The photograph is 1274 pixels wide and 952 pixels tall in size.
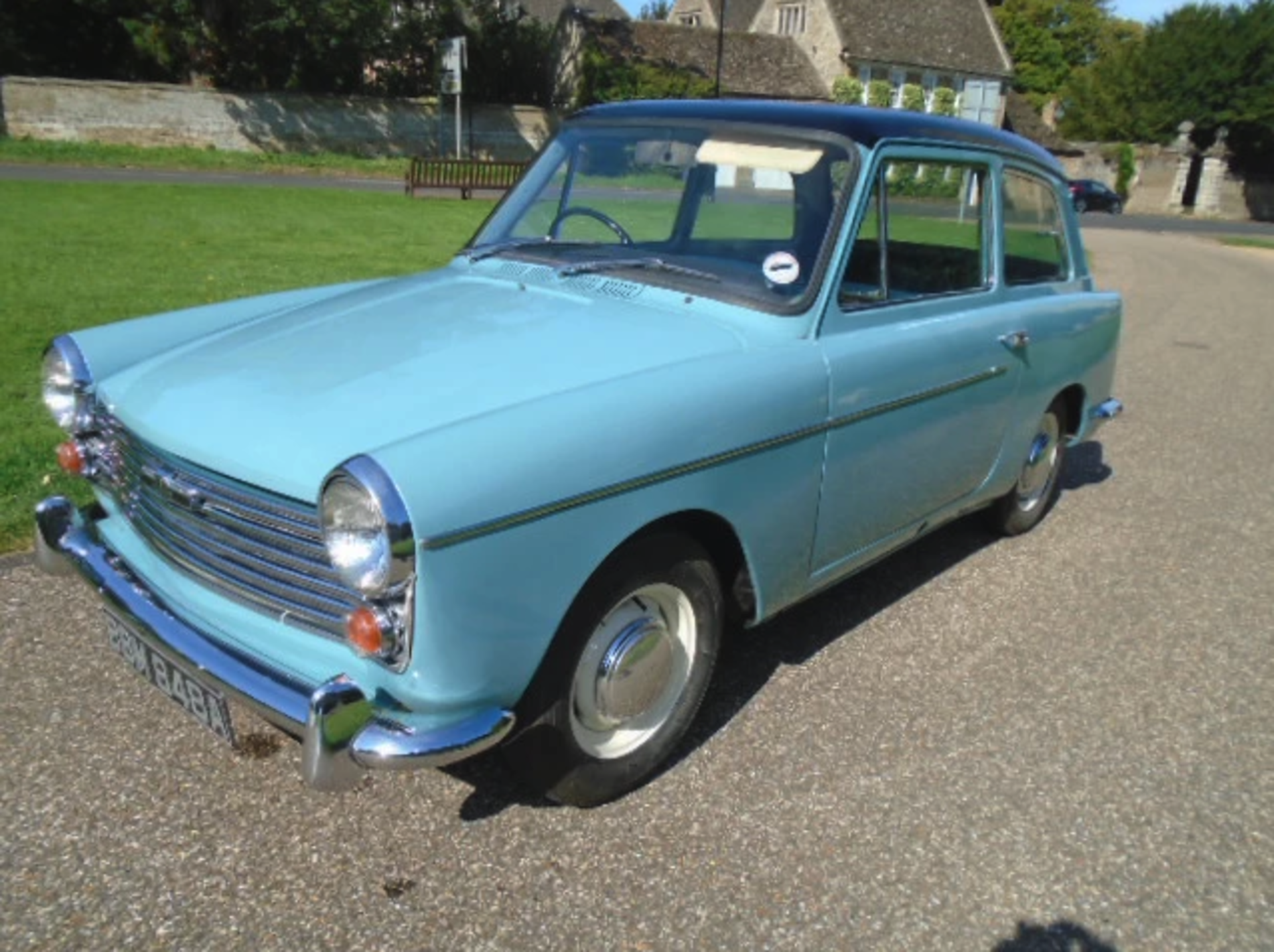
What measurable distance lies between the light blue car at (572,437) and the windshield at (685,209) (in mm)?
12

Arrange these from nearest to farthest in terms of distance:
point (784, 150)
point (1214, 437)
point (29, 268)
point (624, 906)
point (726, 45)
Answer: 1. point (624, 906)
2. point (784, 150)
3. point (1214, 437)
4. point (29, 268)
5. point (726, 45)

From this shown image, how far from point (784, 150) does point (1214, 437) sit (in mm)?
5002

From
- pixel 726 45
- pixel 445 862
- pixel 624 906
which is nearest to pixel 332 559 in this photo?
pixel 445 862

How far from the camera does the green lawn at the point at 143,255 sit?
17.1 feet

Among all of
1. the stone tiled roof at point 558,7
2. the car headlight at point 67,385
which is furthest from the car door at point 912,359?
the stone tiled roof at point 558,7

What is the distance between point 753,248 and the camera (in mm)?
3281

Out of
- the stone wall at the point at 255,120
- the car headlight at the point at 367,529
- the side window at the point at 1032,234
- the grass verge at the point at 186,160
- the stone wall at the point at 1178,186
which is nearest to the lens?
the car headlight at the point at 367,529

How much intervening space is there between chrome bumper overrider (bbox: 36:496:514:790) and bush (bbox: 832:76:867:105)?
44562mm

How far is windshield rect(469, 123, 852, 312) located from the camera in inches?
121

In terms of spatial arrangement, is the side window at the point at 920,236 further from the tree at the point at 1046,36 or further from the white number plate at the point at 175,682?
the tree at the point at 1046,36

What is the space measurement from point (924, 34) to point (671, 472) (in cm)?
5033

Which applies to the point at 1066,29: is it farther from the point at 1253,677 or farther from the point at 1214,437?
the point at 1253,677

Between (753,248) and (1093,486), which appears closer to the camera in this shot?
(753,248)

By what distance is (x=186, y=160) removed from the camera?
81.6 ft
